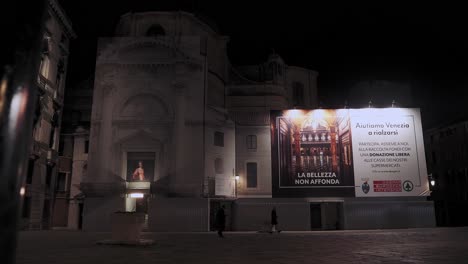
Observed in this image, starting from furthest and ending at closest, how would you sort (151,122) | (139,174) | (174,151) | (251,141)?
(251,141) < (151,122) < (174,151) < (139,174)

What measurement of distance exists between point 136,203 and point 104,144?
5157 mm

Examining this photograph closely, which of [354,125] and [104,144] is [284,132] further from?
[104,144]

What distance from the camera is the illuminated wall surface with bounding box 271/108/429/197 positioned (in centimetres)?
3058

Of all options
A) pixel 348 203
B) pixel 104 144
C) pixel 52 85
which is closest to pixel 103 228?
pixel 104 144

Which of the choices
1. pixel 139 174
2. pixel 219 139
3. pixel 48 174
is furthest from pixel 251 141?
pixel 48 174

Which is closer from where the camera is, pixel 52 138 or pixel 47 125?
pixel 47 125

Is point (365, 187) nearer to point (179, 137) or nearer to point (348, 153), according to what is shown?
point (348, 153)

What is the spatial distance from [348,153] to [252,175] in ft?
29.8

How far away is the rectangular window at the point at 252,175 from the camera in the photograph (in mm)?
36156

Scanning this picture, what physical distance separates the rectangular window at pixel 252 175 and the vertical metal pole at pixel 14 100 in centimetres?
3523

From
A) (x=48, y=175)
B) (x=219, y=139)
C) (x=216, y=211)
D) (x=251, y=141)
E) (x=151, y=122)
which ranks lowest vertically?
(x=216, y=211)

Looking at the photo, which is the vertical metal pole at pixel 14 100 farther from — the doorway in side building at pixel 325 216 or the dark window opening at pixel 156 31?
the dark window opening at pixel 156 31

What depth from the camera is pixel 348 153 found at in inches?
1219

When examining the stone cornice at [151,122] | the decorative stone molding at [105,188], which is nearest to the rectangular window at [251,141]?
the stone cornice at [151,122]
